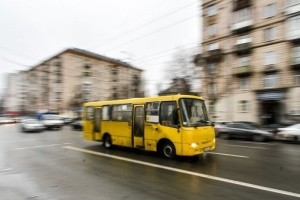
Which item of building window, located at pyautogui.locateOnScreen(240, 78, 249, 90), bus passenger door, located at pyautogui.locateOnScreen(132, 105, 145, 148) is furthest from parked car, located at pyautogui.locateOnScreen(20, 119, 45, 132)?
building window, located at pyautogui.locateOnScreen(240, 78, 249, 90)

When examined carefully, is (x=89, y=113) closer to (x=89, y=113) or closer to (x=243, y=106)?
(x=89, y=113)

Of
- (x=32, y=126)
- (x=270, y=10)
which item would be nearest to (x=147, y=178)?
(x=32, y=126)

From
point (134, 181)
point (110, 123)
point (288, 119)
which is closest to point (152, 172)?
point (134, 181)

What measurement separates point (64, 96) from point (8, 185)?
65565mm

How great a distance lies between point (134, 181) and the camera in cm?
699

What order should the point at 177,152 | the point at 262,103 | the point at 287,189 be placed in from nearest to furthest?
the point at 287,189
the point at 177,152
the point at 262,103

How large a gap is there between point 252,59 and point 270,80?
3630 mm

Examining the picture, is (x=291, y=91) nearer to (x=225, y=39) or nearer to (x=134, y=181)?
(x=225, y=39)

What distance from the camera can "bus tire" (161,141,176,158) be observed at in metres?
10.1

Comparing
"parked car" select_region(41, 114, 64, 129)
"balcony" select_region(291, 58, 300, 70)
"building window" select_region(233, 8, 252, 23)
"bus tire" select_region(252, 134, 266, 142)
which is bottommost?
"bus tire" select_region(252, 134, 266, 142)

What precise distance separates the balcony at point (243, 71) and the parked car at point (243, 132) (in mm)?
14045

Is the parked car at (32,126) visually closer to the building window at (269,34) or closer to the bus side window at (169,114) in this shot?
the bus side window at (169,114)

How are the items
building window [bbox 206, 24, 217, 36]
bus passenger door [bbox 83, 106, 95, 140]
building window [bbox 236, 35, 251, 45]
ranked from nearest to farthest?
bus passenger door [bbox 83, 106, 95, 140]
building window [bbox 236, 35, 251, 45]
building window [bbox 206, 24, 217, 36]

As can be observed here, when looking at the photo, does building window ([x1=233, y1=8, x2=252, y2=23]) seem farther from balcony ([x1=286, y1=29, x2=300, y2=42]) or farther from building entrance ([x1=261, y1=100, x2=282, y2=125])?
building entrance ([x1=261, y1=100, x2=282, y2=125])
